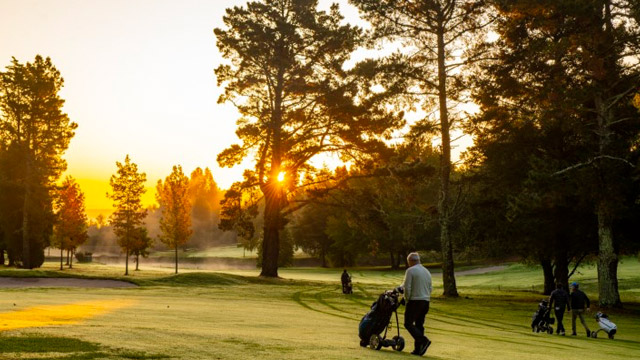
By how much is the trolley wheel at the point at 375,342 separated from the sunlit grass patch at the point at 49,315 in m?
7.61

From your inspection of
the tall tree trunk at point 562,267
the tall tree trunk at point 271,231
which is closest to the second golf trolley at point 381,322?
the tall tree trunk at point 562,267

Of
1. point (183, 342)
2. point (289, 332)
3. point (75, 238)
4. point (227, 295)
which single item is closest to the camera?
point (183, 342)

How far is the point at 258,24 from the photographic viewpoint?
4928 centimetres

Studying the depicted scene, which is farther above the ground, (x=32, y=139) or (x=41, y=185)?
(x=32, y=139)

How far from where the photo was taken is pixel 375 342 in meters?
13.5

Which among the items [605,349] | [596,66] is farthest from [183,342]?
[596,66]

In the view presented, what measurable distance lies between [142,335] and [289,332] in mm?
4244

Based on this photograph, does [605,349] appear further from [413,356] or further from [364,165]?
[364,165]

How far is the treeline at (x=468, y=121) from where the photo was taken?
1214 inches

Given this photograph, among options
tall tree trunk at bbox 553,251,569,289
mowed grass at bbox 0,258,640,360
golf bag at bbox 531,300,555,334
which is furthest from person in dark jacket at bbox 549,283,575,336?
tall tree trunk at bbox 553,251,569,289

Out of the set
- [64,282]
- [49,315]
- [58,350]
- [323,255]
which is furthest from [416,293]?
[323,255]

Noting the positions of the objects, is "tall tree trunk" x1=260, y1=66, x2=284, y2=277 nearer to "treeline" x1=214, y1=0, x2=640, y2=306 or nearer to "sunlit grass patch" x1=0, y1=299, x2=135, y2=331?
"treeline" x1=214, y1=0, x2=640, y2=306

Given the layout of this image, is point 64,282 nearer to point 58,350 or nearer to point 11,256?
point 58,350

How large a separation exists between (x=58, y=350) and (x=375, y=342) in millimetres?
6447
